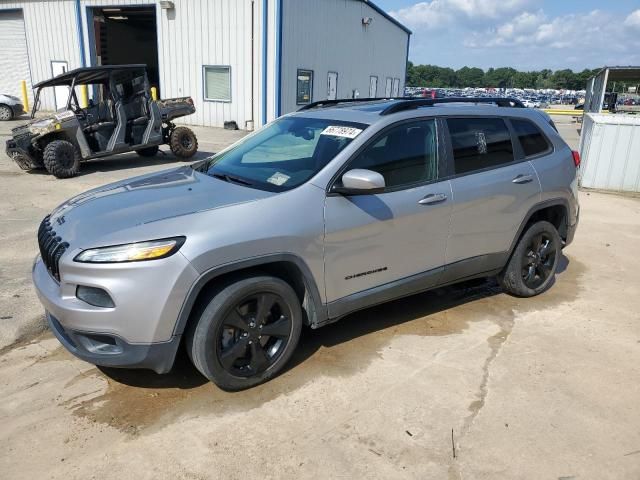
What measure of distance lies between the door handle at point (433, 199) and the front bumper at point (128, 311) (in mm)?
1774

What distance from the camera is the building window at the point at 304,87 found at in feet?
65.2

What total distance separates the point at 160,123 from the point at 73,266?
30.8 ft

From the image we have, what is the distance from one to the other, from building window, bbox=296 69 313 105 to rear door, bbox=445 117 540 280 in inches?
645

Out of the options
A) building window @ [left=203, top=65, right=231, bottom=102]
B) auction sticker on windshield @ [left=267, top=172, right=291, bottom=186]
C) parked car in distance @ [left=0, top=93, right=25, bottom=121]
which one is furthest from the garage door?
auction sticker on windshield @ [left=267, top=172, right=291, bottom=186]

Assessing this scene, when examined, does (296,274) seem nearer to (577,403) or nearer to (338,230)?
(338,230)

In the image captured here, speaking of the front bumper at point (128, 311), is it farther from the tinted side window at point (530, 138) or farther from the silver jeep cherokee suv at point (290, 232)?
the tinted side window at point (530, 138)

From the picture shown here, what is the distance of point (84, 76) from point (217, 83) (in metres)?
9.56

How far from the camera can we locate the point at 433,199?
3.77m

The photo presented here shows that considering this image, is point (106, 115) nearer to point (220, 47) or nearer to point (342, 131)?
point (342, 131)

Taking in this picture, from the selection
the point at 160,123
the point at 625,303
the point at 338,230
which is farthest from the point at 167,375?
the point at 160,123

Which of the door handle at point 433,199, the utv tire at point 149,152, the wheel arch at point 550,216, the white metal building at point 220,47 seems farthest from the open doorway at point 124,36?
the door handle at point 433,199

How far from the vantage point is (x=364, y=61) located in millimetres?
25969

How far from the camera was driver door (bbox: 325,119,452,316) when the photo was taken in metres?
3.37

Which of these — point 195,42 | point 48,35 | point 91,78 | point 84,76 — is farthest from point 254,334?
point 48,35
